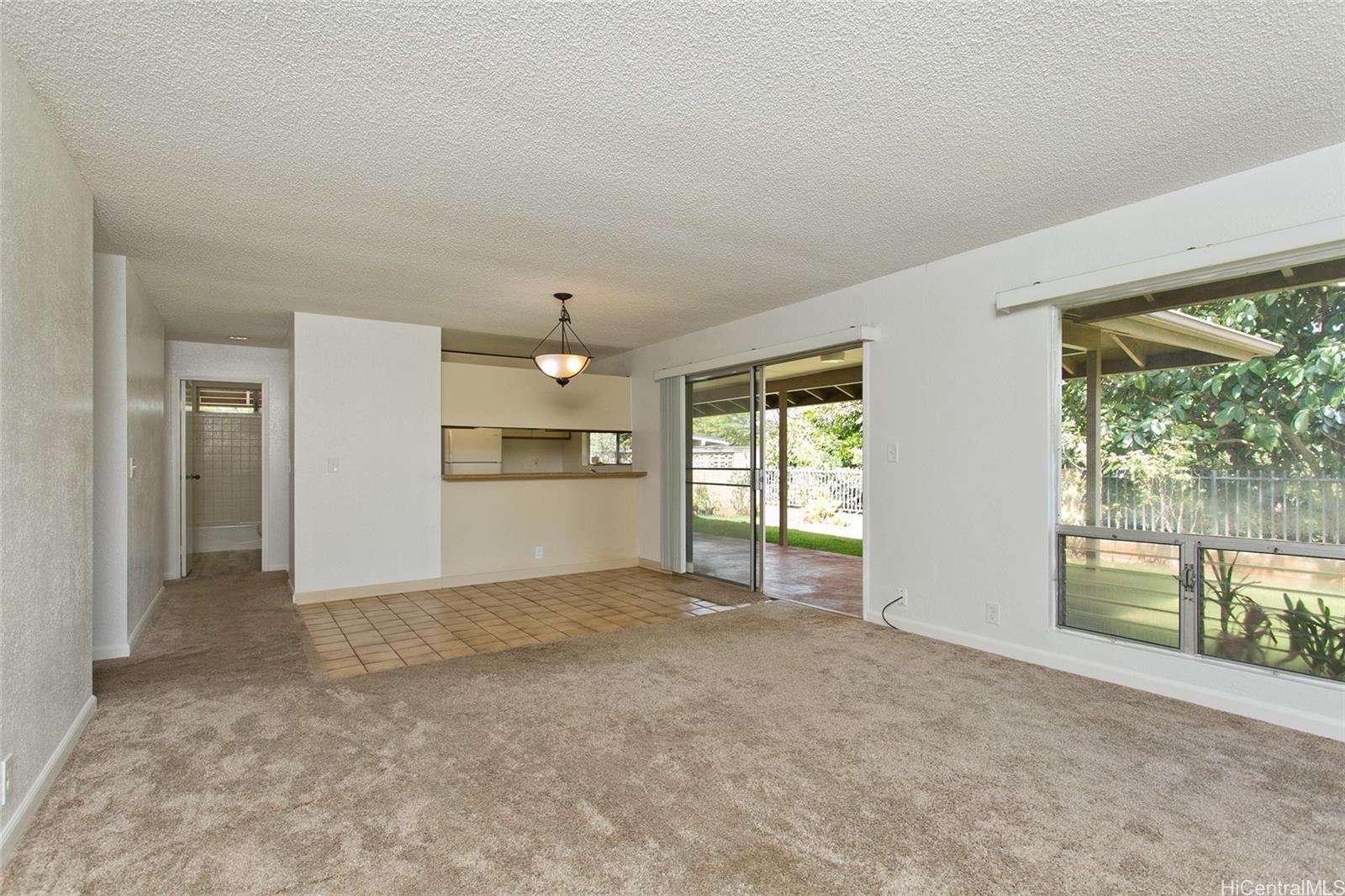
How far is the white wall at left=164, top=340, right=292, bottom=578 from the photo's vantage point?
630cm

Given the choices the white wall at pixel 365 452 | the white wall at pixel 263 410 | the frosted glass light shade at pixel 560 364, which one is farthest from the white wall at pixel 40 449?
the white wall at pixel 263 410

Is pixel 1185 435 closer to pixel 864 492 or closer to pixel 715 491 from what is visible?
pixel 864 492

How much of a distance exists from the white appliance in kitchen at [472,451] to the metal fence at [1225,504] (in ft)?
18.8

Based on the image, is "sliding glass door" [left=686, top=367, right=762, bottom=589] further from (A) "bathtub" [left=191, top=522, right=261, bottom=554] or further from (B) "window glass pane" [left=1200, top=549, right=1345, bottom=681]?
(A) "bathtub" [left=191, top=522, right=261, bottom=554]

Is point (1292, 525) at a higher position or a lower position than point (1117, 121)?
lower

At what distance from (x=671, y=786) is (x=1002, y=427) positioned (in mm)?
2628

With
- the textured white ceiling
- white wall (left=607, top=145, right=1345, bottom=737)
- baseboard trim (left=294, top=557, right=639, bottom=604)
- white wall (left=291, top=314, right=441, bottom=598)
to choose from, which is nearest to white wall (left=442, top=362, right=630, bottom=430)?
white wall (left=291, top=314, right=441, bottom=598)

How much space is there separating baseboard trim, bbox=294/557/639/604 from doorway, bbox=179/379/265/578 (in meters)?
3.02

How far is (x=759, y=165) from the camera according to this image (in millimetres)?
2699

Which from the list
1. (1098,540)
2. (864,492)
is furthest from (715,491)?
(1098,540)

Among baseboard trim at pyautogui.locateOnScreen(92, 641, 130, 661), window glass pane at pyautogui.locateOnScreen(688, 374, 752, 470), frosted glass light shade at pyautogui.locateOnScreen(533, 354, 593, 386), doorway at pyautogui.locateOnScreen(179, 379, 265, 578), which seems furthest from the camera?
doorway at pyautogui.locateOnScreen(179, 379, 265, 578)

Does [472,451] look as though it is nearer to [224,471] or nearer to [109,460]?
[224,471]

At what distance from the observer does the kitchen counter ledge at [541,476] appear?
589cm

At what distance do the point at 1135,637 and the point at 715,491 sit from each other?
3.45 m
